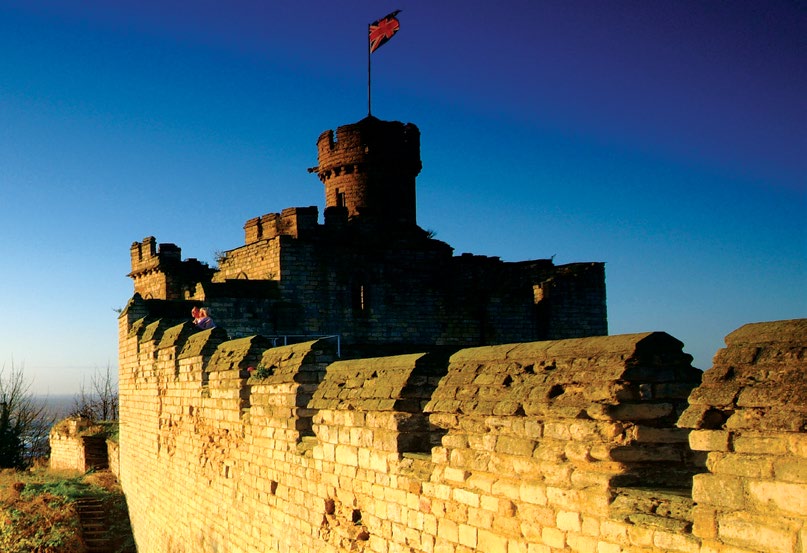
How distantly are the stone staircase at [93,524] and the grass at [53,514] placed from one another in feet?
0.49

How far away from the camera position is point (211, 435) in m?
10.5

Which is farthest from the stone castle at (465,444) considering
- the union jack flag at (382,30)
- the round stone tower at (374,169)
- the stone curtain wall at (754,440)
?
the union jack flag at (382,30)

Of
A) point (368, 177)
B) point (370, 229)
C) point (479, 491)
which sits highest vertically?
point (368, 177)

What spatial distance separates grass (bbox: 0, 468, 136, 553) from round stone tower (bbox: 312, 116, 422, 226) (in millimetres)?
12310

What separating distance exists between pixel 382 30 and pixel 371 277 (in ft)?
29.6

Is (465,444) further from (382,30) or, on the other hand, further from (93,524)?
(382,30)

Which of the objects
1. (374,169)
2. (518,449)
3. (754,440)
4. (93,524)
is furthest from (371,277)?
(754,440)

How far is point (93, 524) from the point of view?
15.9m

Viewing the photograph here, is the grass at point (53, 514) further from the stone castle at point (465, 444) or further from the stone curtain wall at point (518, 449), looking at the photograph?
the stone curtain wall at point (518, 449)

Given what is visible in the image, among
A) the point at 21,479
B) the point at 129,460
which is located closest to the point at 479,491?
the point at 129,460

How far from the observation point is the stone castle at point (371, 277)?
23750 millimetres

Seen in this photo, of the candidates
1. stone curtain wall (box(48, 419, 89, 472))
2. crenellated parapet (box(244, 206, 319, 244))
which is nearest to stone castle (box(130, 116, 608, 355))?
crenellated parapet (box(244, 206, 319, 244))

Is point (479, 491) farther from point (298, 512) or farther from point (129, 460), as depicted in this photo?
point (129, 460)

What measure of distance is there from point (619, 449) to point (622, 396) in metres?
0.26
